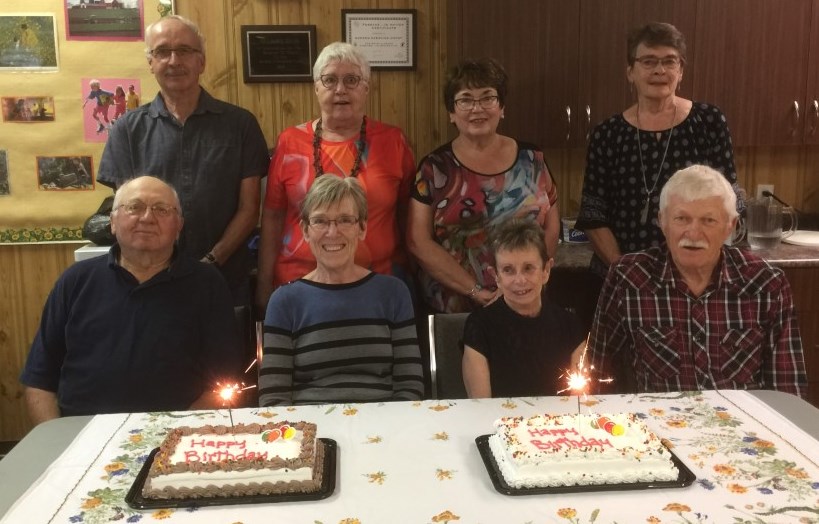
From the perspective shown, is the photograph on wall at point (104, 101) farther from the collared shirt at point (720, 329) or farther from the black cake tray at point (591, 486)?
the black cake tray at point (591, 486)

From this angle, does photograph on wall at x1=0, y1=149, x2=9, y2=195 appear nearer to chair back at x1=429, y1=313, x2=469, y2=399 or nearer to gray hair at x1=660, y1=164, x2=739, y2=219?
chair back at x1=429, y1=313, x2=469, y2=399

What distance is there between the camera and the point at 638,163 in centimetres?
267

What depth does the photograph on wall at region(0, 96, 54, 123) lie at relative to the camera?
11.0 feet

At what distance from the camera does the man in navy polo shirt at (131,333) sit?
200cm

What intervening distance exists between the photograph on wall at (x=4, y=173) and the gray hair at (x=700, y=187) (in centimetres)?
283

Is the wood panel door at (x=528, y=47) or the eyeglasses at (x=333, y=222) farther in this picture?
the wood panel door at (x=528, y=47)

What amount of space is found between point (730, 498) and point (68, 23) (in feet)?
10.5

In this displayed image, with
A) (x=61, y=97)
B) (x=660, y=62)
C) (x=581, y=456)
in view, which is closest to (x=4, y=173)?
(x=61, y=97)

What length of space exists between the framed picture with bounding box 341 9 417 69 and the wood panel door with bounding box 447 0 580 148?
0.26 meters

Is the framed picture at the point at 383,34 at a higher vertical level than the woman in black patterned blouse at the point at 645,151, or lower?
higher

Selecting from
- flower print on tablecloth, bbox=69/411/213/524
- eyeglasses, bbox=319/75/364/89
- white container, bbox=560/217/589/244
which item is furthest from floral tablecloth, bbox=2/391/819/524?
white container, bbox=560/217/589/244

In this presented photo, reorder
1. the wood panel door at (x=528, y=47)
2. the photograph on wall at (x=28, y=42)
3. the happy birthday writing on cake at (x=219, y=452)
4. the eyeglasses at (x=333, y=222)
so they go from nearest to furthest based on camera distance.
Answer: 1. the happy birthday writing on cake at (x=219, y=452)
2. the eyeglasses at (x=333, y=222)
3. the wood panel door at (x=528, y=47)
4. the photograph on wall at (x=28, y=42)

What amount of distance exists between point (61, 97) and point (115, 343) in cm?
182

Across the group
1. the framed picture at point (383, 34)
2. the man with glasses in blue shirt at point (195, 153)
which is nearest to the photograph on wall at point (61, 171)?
the man with glasses in blue shirt at point (195, 153)
